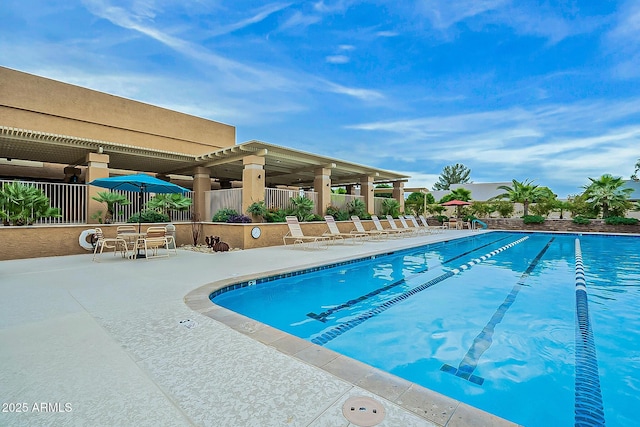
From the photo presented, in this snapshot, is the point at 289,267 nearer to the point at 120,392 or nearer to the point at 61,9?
the point at 120,392

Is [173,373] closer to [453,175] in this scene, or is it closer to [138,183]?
[138,183]

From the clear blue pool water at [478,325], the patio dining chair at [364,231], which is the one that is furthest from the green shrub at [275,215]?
the clear blue pool water at [478,325]

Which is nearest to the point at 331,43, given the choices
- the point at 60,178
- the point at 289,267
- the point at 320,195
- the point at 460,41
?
the point at 460,41

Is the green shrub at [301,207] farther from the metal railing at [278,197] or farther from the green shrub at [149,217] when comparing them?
the green shrub at [149,217]

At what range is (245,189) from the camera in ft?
38.0

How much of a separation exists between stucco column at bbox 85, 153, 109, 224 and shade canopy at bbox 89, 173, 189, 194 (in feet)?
7.67

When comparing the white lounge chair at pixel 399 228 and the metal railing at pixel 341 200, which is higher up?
the metal railing at pixel 341 200

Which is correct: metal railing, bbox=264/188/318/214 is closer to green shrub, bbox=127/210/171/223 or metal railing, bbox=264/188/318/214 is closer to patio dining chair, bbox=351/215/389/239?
patio dining chair, bbox=351/215/389/239

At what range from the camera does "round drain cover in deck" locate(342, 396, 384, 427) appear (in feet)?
5.86

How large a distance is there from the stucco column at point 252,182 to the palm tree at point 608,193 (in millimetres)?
21896

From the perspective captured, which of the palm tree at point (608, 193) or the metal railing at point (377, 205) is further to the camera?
the palm tree at point (608, 193)

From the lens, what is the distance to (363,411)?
1.88 meters

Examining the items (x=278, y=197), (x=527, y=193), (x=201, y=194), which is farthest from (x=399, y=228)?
(x=527, y=193)

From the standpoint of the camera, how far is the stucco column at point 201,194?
45.4ft
